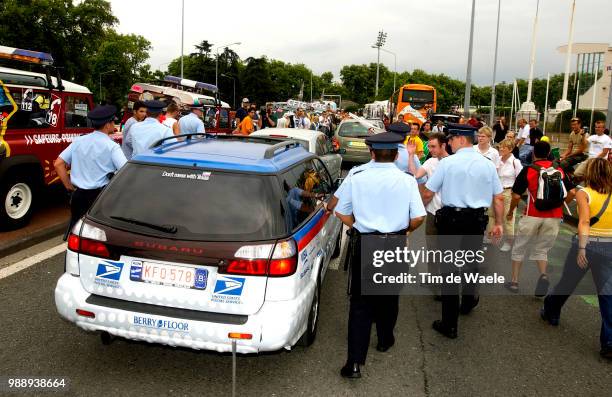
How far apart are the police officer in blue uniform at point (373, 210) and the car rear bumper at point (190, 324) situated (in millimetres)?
531

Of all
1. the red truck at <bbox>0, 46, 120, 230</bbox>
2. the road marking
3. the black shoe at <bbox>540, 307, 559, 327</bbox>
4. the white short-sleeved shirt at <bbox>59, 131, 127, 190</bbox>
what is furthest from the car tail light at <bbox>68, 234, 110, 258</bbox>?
the black shoe at <bbox>540, 307, 559, 327</bbox>

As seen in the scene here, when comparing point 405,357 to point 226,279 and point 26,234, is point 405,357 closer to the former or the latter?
point 226,279

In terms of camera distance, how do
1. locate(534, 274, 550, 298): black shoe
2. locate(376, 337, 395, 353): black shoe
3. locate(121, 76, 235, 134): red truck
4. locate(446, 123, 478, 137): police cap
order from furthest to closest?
locate(121, 76, 235, 134): red truck → locate(534, 274, 550, 298): black shoe → locate(446, 123, 478, 137): police cap → locate(376, 337, 395, 353): black shoe

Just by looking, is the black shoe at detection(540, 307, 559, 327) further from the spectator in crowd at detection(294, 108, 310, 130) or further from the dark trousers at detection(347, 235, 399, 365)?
the spectator in crowd at detection(294, 108, 310, 130)

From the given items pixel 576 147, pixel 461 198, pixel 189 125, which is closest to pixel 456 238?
pixel 461 198

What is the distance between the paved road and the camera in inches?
136

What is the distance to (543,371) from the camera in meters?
3.87

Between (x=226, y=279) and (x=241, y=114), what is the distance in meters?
11.7

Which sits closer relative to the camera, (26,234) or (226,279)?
(226,279)

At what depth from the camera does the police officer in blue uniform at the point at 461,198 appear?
442 cm

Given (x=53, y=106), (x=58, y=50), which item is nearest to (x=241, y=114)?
(x=53, y=106)

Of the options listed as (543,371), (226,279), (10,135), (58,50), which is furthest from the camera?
(58,50)

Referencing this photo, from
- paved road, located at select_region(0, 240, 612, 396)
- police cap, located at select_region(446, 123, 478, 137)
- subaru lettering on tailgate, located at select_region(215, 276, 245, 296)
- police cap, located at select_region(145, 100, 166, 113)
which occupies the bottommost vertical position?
paved road, located at select_region(0, 240, 612, 396)

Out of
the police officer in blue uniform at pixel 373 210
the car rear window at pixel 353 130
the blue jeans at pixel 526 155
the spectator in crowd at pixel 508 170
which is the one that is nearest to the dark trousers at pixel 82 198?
the police officer in blue uniform at pixel 373 210
